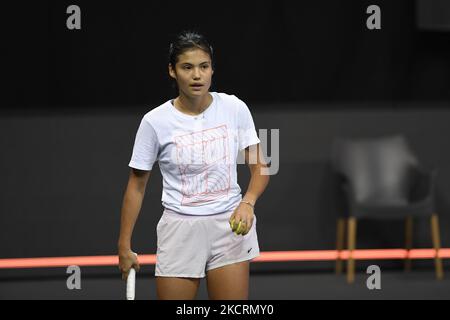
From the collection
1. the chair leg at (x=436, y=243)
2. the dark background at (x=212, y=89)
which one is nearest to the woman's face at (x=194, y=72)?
the dark background at (x=212, y=89)

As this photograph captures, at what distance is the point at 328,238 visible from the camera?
20.2 feet

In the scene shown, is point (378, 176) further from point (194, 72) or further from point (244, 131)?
point (194, 72)

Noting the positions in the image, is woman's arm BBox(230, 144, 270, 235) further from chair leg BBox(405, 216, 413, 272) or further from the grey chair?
chair leg BBox(405, 216, 413, 272)

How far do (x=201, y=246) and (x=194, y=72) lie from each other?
0.57m

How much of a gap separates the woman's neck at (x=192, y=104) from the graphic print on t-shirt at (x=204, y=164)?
0.08 meters

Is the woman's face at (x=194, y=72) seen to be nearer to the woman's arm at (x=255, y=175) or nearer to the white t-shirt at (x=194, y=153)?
the white t-shirt at (x=194, y=153)

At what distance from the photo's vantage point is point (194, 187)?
2877 millimetres

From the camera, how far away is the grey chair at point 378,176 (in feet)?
19.6

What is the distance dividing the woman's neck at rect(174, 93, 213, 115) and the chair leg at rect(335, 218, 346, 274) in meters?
3.37

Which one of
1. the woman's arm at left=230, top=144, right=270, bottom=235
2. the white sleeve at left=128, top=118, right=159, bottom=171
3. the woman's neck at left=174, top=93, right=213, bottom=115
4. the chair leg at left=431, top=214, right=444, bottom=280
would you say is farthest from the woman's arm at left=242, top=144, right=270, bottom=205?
the chair leg at left=431, top=214, right=444, bottom=280

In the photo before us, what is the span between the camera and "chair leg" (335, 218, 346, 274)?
20.0ft

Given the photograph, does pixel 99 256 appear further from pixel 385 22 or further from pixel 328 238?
pixel 385 22

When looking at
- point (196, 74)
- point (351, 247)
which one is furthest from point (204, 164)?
point (351, 247)
